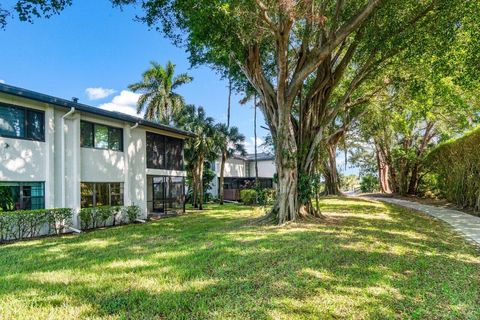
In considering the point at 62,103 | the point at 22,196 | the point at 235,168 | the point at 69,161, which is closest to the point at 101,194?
the point at 69,161

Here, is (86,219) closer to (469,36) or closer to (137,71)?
(469,36)

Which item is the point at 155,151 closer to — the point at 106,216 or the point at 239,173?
the point at 106,216

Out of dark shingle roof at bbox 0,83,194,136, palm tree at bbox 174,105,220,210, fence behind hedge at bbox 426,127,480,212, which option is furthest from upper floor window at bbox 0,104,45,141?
fence behind hedge at bbox 426,127,480,212

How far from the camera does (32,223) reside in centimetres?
1045

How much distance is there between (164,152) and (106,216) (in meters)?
5.56

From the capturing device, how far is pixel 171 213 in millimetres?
17969

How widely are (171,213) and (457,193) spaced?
15381 millimetres

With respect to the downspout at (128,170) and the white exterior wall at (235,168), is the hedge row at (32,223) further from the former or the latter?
Answer: the white exterior wall at (235,168)

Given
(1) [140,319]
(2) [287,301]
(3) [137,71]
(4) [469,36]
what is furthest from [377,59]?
(3) [137,71]

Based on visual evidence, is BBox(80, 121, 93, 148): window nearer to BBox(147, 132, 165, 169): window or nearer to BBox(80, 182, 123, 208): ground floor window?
BBox(80, 182, 123, 208): ground floor window

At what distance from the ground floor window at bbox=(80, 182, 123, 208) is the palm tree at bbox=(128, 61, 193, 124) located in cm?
1588

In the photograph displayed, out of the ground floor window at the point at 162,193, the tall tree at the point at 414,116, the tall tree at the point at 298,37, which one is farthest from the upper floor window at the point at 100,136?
the tall tree at the point at 414,116

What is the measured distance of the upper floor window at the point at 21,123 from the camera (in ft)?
33.6

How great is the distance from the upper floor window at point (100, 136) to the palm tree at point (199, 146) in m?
6.49
